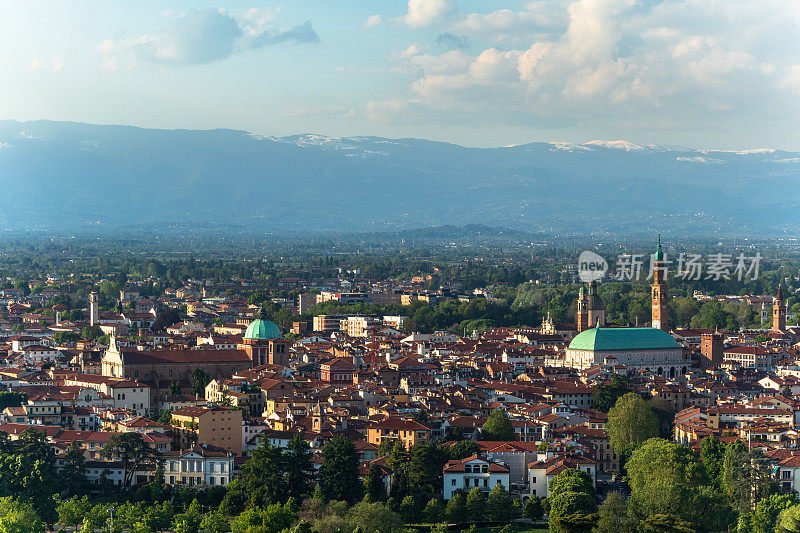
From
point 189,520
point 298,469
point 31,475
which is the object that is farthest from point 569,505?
point 31,475

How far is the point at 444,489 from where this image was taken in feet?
114

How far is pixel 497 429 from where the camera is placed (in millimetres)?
39969

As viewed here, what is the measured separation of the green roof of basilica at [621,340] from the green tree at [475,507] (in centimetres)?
2592

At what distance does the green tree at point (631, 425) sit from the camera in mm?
40000

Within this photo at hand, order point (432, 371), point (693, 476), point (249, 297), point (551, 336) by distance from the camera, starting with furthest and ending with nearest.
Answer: point (249, 297) < point (551, 336) < point (432, 371) < point (693, 476)

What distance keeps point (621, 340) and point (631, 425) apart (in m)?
19.9

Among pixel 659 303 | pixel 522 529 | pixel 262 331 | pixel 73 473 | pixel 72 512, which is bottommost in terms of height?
pixel 522 529

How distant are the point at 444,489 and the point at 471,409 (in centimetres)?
860

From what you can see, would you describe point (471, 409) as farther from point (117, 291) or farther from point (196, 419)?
point (117, 291)

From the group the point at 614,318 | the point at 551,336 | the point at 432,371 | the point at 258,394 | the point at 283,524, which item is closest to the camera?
the point at 283,524

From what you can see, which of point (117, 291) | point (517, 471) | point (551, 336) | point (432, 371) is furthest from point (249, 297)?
point (517, 471)

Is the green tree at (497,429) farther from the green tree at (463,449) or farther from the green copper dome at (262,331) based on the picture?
the green copper dome at (262,331)

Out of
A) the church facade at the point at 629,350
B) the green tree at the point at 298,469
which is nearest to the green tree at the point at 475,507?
the green tree at the point at 298,469

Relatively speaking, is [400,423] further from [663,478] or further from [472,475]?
[663,478]
